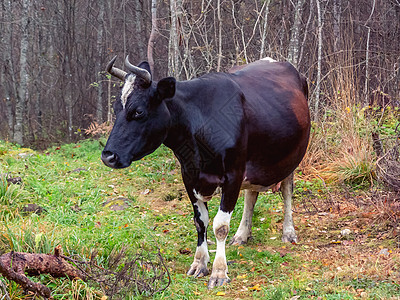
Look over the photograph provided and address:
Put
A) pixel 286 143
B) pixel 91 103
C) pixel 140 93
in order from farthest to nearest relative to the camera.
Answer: pixel 91 103
pixel 286 143
pixel 140 93

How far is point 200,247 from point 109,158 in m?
1.38

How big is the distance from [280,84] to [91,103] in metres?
13.3

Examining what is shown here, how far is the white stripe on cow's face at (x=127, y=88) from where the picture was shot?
4.11 m

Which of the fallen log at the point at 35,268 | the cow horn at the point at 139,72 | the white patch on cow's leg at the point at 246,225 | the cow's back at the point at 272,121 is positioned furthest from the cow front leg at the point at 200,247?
the cow horn at the point at 139,72

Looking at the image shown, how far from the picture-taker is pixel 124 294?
3.60 m

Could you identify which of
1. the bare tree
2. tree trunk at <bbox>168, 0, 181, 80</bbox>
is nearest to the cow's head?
tree trunk at <bbox>168, 0, 181, 80</bbox>

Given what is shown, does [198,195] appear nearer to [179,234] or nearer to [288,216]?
[179,234]

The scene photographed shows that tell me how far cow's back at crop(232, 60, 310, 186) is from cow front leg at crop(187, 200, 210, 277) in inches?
23.3

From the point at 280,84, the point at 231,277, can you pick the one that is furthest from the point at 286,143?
the point at 231,277

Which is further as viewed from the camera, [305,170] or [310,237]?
[305,170]

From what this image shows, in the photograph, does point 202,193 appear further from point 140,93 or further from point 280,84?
point 280,84

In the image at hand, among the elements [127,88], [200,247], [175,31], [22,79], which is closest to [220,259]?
[200,247]

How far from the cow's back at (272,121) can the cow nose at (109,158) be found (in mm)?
1395

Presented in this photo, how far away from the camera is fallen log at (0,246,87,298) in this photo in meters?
2.96
